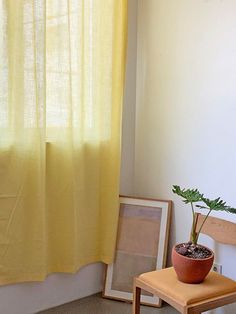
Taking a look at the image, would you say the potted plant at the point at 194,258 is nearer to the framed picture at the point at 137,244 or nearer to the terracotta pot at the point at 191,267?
the terracotta pot at the point at 191,267

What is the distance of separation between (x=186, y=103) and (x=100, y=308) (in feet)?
4.64

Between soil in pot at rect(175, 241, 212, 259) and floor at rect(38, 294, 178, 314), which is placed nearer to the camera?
soil in pot at rect(175, 241, 212, 259)

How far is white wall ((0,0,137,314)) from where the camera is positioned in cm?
252

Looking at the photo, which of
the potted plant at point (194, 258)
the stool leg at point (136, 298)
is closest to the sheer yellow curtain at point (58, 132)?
the stool leg at point (136, 298)

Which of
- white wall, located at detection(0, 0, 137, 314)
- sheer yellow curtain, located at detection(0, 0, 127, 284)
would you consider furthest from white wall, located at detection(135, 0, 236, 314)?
sheer yellow curtain, located at detection(0, 0, 127, 284)

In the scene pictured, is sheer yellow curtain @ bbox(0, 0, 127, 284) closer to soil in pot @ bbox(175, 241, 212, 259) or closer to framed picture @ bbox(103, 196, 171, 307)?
framed picture @ bbox(103, 196, 171, 307)

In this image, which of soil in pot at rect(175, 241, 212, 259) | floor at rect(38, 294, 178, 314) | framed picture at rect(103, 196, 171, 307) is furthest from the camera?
framed picture at rect(103, 196, 171, 307)

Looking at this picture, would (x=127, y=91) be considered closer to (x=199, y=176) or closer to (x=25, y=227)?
(x=199, y=176)

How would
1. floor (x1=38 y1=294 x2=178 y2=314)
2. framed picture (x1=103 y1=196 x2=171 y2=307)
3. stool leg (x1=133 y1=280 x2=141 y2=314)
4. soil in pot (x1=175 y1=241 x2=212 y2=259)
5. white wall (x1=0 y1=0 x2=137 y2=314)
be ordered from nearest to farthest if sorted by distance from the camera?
soil in pot (x1=175 y1=241 x2=212 y2=259) → stool leg (x1=133 y1=280 x2=141 y2=314) → white wall (x1=0 y1=0 x2=137 y2=314) → floor (x1=38 y1=294 x2=178 y2=314) → framed picture (x1=103 y1=196 x2=171 y2=307)

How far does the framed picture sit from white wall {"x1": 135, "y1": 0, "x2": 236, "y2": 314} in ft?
0.31

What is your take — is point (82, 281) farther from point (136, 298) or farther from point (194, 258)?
point (194, 258)

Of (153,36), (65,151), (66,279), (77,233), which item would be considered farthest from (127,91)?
(66,279)

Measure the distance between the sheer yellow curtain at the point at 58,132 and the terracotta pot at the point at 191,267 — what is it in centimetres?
80

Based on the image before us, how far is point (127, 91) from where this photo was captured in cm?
292
